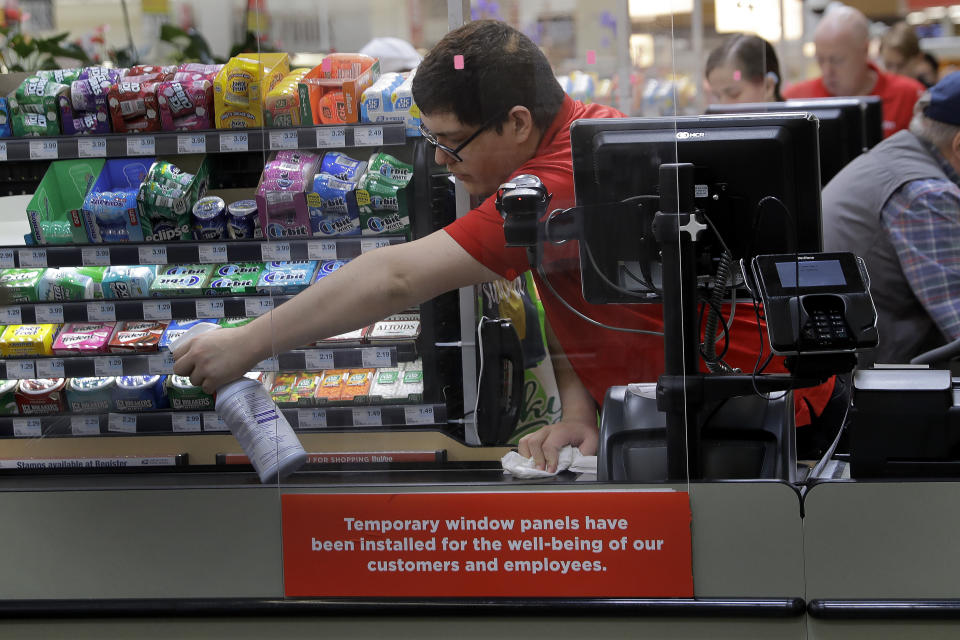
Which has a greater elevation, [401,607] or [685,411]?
[685,411]

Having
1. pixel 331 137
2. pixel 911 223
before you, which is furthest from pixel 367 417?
pixel 911 223

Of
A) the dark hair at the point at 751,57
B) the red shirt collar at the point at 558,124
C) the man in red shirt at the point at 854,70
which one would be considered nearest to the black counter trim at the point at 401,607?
the red shirt collar at the point at 558,124

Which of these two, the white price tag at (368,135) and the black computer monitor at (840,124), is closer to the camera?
the white price tag at (368,135)

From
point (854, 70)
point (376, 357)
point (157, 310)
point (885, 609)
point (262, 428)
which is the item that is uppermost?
point (854, 70)

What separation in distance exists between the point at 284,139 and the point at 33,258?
36.7 inches

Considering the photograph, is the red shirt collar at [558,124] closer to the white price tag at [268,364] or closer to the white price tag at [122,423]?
the white price tag at [268,364]

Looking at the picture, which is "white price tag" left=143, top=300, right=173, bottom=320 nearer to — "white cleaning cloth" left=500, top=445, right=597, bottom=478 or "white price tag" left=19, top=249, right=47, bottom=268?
"white price tag" left=19, top=249, right=47, bottom=268

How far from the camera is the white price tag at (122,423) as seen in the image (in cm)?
260

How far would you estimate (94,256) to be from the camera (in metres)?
2.59

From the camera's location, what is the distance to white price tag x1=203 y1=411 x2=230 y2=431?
2.43 m

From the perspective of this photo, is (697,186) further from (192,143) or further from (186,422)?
(186,422)

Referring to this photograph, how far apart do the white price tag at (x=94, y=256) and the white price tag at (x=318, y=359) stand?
76 centimetres

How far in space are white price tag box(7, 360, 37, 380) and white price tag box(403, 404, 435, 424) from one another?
112 cm

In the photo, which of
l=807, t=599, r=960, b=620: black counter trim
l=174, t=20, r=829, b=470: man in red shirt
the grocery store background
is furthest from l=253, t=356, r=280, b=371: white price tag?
l=807, t=599, r=960, b=620: black counter trim
